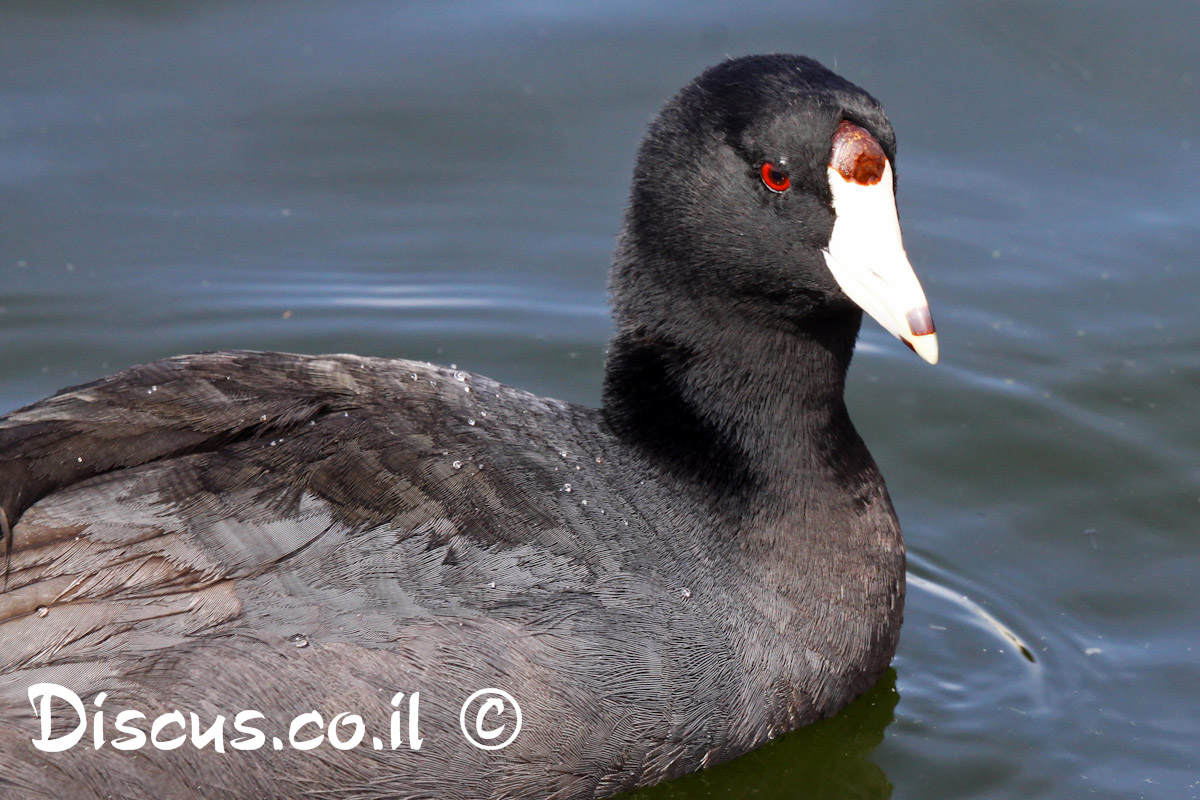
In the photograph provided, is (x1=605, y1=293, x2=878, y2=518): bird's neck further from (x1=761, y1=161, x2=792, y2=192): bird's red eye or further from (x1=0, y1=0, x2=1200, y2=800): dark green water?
(x1=0, y1=0, x2=1200, y2=800): dark green water

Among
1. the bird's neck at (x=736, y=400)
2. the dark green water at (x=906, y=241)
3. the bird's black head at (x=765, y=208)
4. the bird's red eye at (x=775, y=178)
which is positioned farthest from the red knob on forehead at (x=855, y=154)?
the dark green water at (x=906, y=241)

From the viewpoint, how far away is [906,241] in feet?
25.1

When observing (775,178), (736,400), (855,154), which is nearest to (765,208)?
(775,178)

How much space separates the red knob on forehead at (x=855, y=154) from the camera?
459 centimetres

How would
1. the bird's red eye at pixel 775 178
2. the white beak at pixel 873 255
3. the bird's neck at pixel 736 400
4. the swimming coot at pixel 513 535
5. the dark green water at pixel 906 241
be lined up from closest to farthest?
the swimming coot at pixel 513 535 → the white beak at pixel 873 255 → the bird's red eye at pixel 775 178 → the bird's neck at pixel 736 400 → the dark green water at pixel 906 241

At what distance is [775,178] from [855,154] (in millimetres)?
241

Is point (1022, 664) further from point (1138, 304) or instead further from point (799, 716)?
point (1138, 304)

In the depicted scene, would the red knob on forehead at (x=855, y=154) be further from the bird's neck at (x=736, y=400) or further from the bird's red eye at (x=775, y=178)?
the bird's neck at (x=736, y=400)

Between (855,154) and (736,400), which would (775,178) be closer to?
(855,154)

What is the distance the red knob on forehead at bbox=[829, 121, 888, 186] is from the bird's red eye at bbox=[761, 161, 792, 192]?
142 millimetres

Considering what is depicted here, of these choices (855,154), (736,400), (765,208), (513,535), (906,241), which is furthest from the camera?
(906,241)

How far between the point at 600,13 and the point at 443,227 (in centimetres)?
177

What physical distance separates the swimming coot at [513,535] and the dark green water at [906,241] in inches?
19.5

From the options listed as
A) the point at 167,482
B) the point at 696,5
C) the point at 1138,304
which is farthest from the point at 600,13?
the point at 167,482
